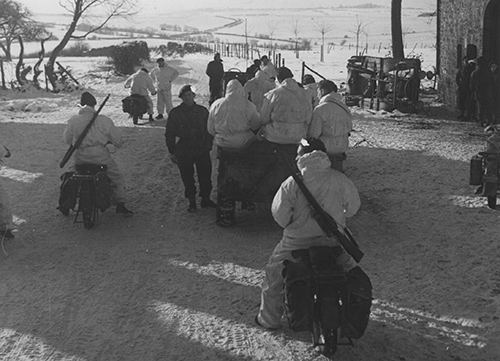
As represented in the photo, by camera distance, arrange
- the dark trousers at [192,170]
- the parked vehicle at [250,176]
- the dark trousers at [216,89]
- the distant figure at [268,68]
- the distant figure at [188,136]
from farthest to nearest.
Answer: the dark trousers at [216,89]
the distant figure at [268,68]
the dark trousers at [192,170]
the distant figure at [188,136]
the parked vehicle at [250,176]

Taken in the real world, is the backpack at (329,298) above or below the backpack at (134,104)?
below

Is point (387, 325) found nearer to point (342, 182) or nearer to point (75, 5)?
point (342, 182)

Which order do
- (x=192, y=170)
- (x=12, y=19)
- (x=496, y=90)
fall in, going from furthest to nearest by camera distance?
(x=12, y=19) < (x=496, y=90) < (x=192, y=170)

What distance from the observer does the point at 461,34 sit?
56.4ft

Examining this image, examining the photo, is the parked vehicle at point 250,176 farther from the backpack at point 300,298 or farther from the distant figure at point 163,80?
the distant figure at point 163,80

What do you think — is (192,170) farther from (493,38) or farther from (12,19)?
(12,19)

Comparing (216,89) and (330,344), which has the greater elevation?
(216,89)

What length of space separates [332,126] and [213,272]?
8.82ft

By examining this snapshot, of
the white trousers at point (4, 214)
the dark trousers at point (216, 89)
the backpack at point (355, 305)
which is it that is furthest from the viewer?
the dark trousers at point (216, 89)

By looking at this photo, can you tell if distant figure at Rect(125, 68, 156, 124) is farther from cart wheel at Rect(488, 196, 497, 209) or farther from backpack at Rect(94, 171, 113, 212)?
cart wheel at Rect(488, 196, 497, 209)

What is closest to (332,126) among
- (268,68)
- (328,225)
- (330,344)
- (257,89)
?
(328,225)

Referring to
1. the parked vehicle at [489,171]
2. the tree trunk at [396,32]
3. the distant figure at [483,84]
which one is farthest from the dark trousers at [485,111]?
the tree trunk at [396,32]

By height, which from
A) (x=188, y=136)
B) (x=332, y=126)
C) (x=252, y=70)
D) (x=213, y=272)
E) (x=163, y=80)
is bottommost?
(x=213, y=272)

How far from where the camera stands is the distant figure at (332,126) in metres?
8.44
